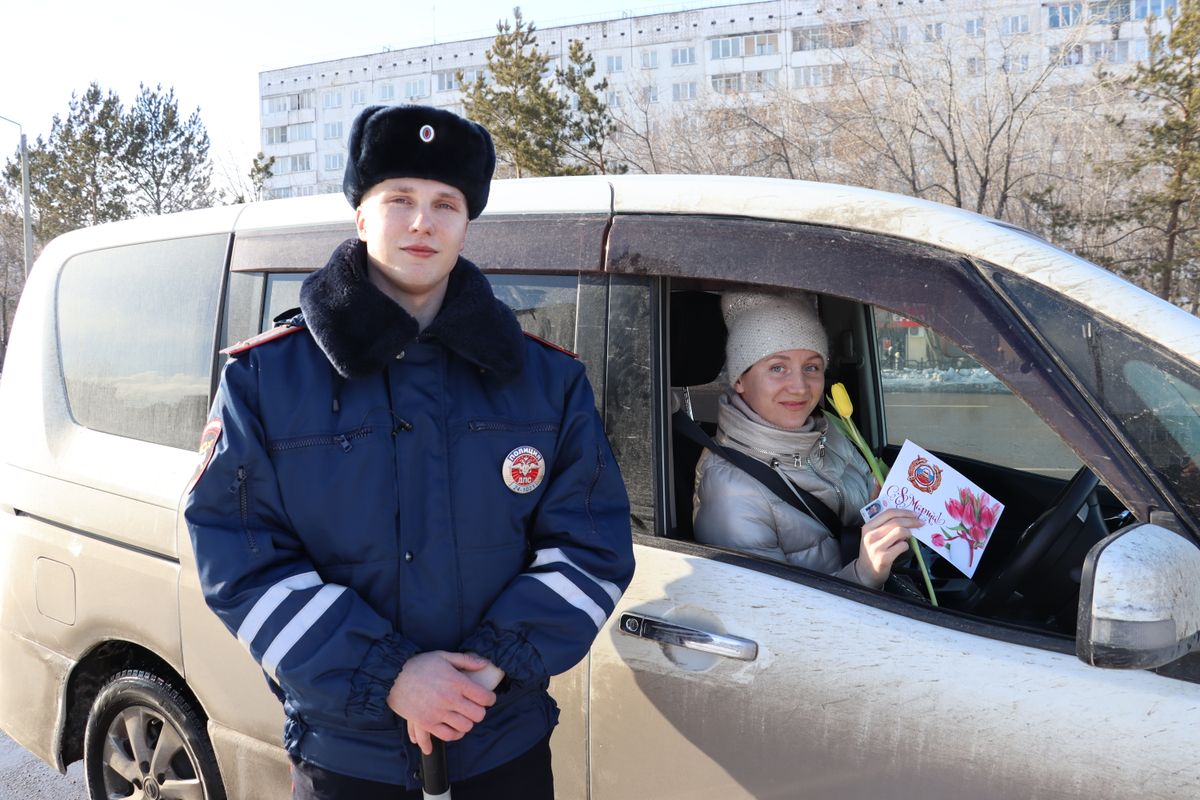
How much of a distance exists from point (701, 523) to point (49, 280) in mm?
2227

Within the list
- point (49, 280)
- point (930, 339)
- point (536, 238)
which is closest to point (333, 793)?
point (536, 238)

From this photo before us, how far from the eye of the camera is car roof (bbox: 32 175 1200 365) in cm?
158

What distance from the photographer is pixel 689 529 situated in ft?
7.08

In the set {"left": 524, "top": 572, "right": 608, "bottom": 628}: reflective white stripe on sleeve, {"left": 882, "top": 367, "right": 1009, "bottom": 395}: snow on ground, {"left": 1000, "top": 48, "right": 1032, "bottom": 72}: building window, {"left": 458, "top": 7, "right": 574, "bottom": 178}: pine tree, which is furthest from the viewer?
{"left": 458, "top": 7, "right": 574, "bottom": 178}: pine tree

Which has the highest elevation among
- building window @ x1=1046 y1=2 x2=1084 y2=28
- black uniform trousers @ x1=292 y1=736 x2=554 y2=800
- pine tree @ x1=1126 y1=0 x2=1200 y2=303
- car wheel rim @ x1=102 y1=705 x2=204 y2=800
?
building window @ x1=1046 y1=2 x2=1084 y2=28

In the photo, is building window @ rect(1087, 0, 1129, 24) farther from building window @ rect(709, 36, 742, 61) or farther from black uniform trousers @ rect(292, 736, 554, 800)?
building window @ rect(709, 36, 742, 61)

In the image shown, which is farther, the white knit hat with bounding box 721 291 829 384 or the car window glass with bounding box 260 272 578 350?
the white knit hat with bounding box 721 291 829 384

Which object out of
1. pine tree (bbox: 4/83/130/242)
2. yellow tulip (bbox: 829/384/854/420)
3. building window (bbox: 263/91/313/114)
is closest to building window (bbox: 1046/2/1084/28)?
yellow tulip (bbox: 829/384/854/420)

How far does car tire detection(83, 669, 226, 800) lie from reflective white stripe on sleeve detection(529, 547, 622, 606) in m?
1.40

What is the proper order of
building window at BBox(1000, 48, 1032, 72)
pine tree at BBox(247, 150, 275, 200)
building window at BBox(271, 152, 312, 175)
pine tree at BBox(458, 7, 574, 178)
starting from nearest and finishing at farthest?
building window at BBox(1000, 48, 1032, 72) → pine tree at BBox(458, 7, 574, 178) → pine tree at BBox(247, 150, 275, 200) → building window at BBox(271, 152, 312, 175)

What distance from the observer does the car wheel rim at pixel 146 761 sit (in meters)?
2.56

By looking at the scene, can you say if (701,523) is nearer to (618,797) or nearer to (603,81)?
(618,797)

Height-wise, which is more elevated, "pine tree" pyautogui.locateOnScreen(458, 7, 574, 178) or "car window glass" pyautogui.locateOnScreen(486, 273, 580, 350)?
"pine tree" pyautogui.locateOnScreen(458, 7, 574, 178)

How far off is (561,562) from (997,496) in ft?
6.21
